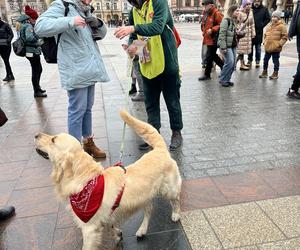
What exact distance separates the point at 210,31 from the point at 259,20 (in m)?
2.58

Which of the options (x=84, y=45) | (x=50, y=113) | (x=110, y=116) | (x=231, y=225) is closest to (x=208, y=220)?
(x=231, y=225)

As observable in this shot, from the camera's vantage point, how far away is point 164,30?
4.46 metres

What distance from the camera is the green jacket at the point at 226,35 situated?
905 cm

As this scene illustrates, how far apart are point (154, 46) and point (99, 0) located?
132m

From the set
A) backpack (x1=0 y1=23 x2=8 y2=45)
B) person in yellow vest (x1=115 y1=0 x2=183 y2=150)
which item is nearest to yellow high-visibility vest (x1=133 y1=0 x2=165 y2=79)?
person in yellow vest (x1=115 y1=0 x2=183 y2=150)

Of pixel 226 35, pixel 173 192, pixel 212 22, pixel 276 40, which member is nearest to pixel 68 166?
pixel 173 192

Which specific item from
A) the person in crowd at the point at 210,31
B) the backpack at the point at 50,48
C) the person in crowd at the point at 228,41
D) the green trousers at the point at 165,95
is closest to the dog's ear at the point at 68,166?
the backpack at the point at 50,48

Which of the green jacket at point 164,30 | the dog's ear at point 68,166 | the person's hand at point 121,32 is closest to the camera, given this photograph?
the dog's ear at point 68,166

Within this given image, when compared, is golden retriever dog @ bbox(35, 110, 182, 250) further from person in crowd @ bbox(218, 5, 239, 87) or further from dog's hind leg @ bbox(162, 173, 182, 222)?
person in crowd @ bbox(218, 5, 239, 87)

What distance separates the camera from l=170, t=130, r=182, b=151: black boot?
5.04 meters

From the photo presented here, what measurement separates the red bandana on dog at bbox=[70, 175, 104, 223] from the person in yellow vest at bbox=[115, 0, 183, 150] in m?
1.82

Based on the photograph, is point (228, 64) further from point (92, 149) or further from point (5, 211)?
point (5, 211)

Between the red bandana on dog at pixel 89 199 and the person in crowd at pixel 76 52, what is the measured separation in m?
1.90

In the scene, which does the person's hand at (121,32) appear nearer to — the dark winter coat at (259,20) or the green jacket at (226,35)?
the green jacket at (226,35)
